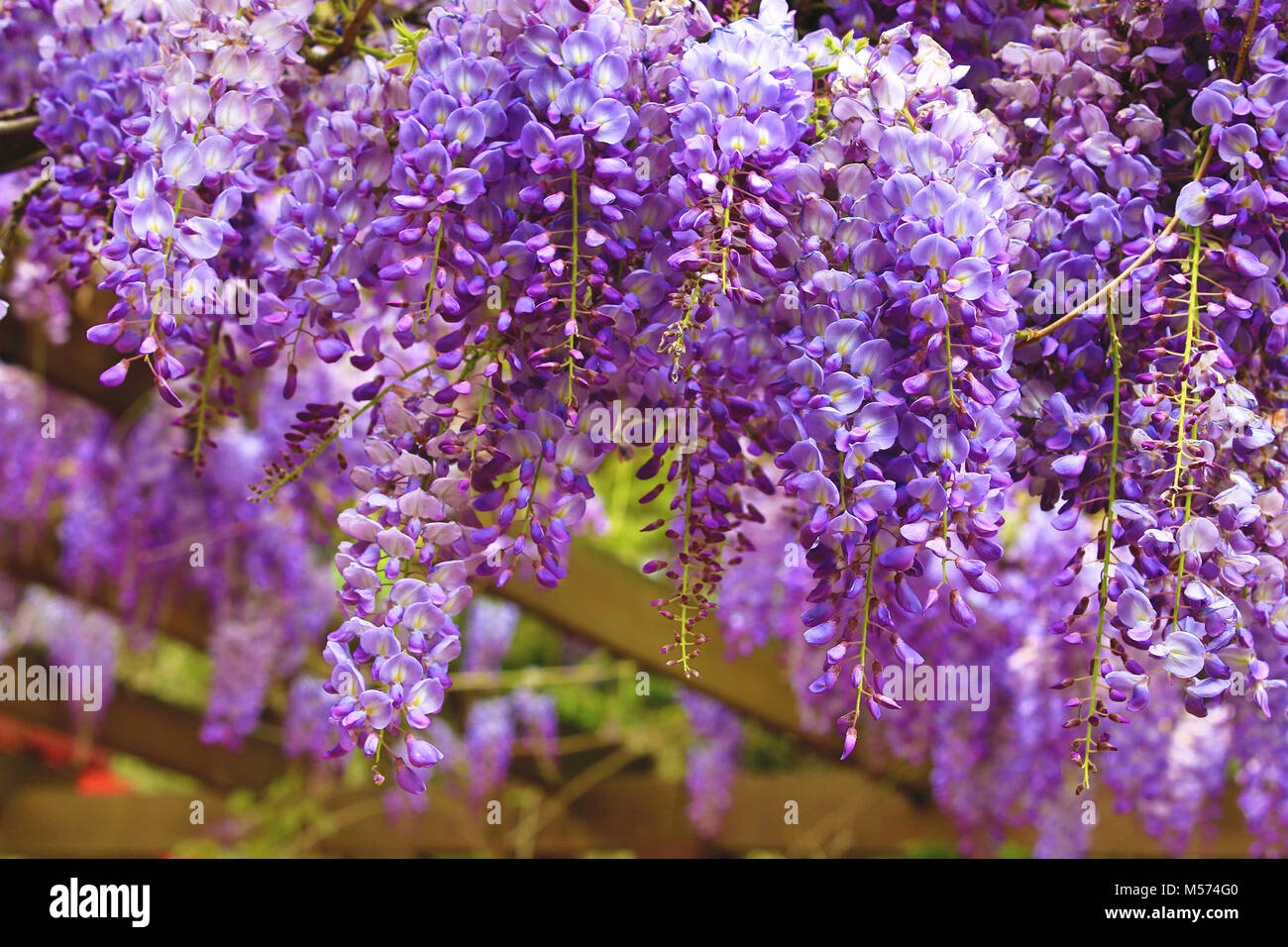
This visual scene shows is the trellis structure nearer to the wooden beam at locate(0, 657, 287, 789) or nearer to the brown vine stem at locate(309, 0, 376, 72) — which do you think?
the wooden beam at locate(0, 657, 287, 789)

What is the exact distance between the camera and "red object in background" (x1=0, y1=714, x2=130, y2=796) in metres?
3.94

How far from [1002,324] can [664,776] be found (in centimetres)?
299

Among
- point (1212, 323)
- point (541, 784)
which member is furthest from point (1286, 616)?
point (541, 784)

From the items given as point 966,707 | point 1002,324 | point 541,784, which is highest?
point 1002,324

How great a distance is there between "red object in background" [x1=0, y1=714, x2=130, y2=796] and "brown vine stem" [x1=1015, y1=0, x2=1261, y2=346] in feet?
12.8

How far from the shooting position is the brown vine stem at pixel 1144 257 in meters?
0.82

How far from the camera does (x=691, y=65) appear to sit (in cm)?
79

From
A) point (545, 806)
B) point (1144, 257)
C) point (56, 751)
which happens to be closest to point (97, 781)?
point (56, 751)

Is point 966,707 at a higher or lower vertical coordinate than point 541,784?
higher

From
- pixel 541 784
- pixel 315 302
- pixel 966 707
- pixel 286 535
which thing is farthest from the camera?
pixel 541 784

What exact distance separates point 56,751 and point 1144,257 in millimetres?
4643

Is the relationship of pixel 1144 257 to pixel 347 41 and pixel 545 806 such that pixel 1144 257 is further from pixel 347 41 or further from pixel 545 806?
pixel 545 806

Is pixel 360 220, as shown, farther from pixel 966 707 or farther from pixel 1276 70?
pixel 966 707

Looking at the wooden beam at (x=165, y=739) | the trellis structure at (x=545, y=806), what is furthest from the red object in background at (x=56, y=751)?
the wooden beam at (x=165, y=739)
